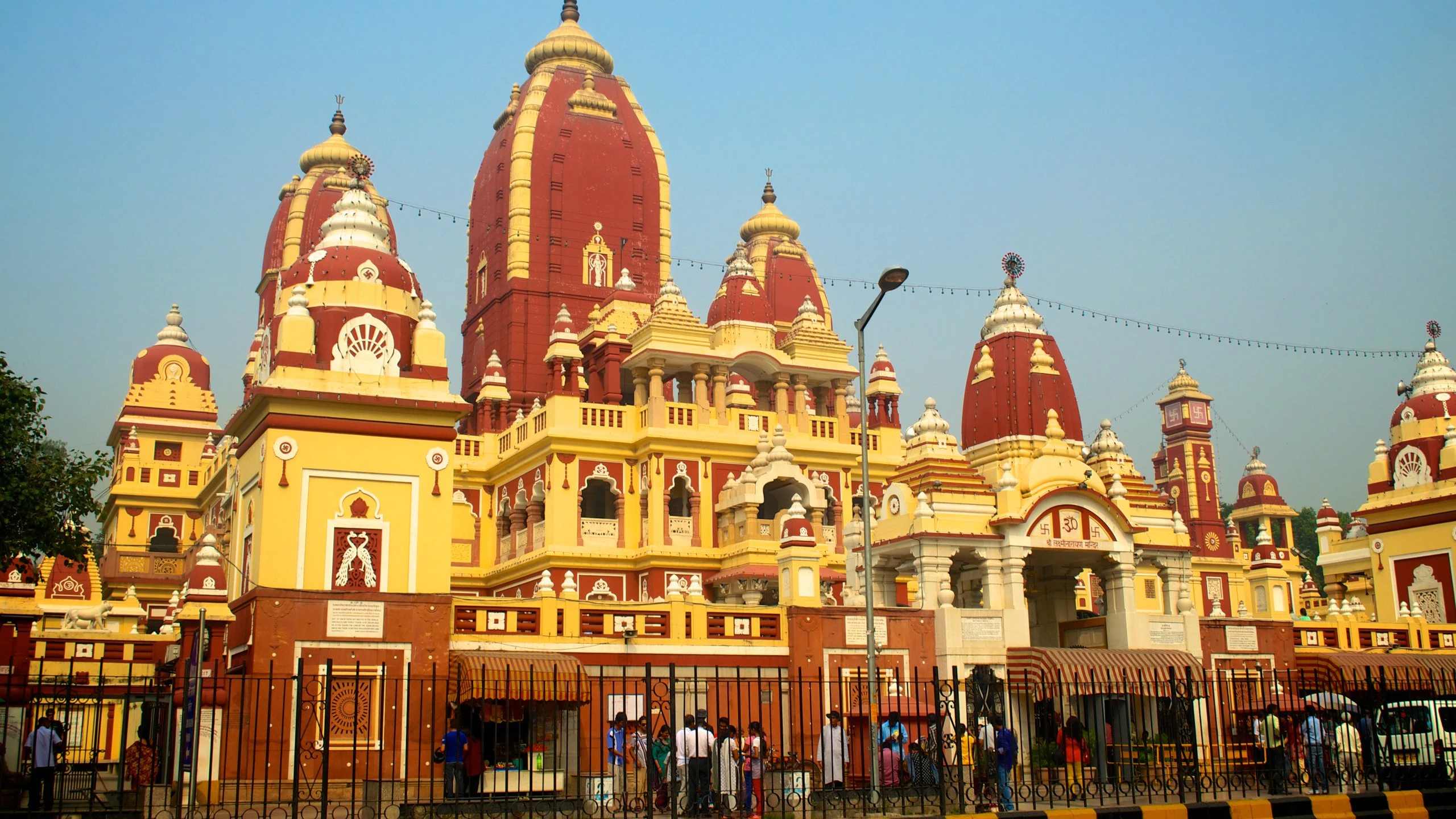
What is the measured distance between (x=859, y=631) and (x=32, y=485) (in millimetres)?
13265

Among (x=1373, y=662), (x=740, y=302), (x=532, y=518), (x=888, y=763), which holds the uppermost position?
(x=740, y=302)

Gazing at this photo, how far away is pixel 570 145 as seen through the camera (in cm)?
4569

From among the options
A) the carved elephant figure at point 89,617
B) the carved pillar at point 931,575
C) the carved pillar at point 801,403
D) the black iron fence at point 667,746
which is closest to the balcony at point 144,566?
the carved elephant figure at point 89,617

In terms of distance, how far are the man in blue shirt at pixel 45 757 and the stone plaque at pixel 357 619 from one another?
379cm

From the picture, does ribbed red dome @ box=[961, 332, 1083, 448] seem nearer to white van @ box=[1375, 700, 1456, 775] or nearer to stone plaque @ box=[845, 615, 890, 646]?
stone plaque @ box=[845, 615, 890, 646]

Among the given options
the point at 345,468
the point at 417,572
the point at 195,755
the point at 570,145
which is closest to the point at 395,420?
the point at 345,468

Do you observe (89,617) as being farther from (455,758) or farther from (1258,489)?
(1258,489)

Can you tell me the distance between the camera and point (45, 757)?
1755 centimetres

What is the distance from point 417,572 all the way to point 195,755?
583 centimetres

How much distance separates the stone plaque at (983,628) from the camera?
23.8m

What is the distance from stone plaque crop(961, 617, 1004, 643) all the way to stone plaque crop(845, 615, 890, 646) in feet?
4.47

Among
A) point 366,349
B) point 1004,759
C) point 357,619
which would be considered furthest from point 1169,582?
point 366,349

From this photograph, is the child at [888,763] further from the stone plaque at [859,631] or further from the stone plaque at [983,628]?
the stone plaque at [983,628]

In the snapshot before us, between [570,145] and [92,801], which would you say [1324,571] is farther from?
→ [92,801]
